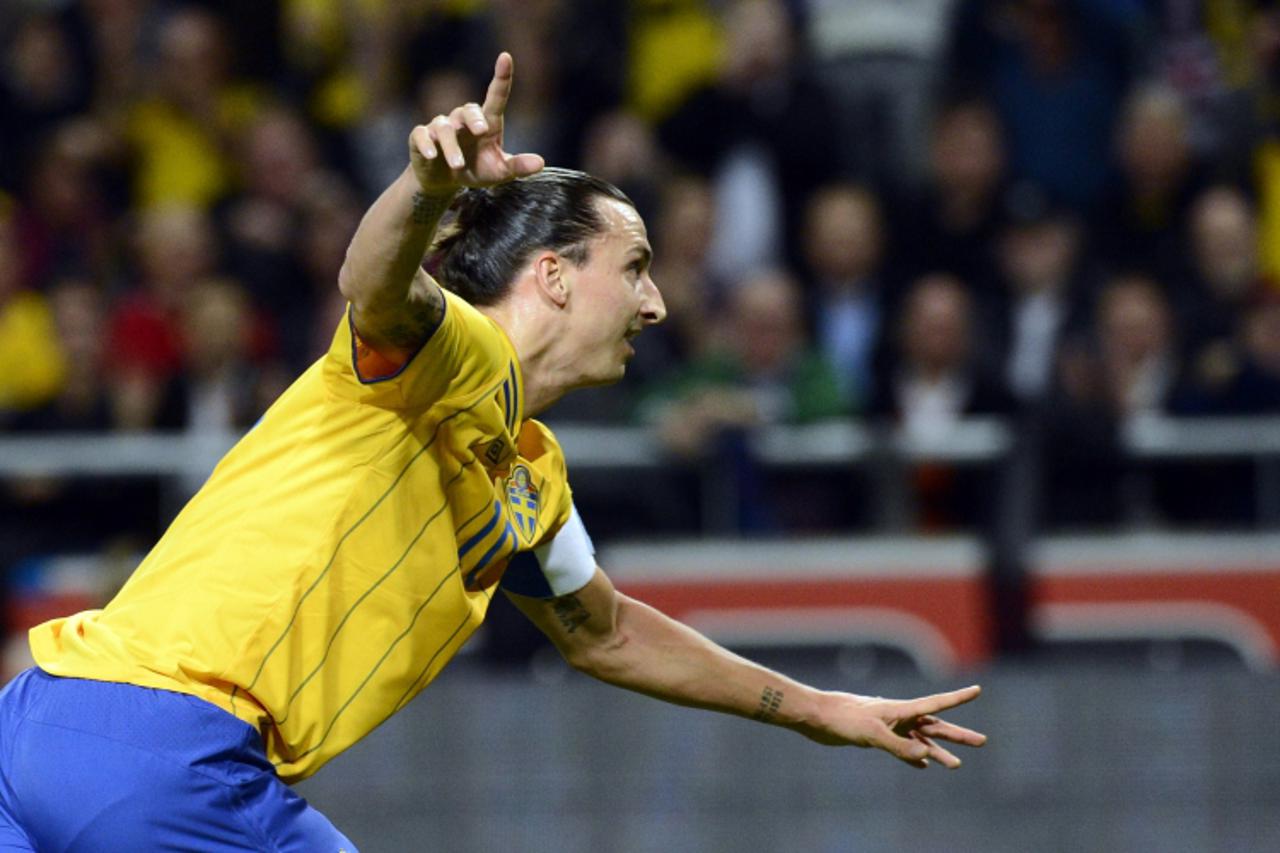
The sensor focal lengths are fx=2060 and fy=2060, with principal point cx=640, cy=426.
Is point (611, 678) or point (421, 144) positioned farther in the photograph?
point (611, 678)

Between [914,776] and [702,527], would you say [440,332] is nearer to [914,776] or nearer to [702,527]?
[914,776]

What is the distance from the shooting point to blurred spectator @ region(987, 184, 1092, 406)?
8.27 metres

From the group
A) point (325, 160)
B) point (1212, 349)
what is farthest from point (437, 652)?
point (325, 160)

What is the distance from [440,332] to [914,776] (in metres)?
4.32

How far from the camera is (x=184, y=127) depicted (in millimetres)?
9734

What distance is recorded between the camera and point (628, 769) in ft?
23.9

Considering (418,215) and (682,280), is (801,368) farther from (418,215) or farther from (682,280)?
(418,215)

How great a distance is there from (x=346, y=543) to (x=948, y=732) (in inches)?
54.2

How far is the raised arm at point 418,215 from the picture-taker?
3098 millimetres

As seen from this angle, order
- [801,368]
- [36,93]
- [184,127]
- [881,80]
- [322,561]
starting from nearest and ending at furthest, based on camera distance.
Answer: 1. [322,561]
2. [801,368]
3. [881,80]
4. [184,127]
5. [36,93]

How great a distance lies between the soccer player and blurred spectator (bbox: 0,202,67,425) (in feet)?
17.4

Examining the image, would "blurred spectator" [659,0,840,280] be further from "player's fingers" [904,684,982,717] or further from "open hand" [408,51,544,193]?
"open hand" [408,51,544,193]

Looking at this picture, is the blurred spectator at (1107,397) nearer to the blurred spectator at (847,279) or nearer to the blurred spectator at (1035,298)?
the blurred spectator at (1035,298)

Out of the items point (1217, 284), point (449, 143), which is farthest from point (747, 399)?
point (449, 143)
